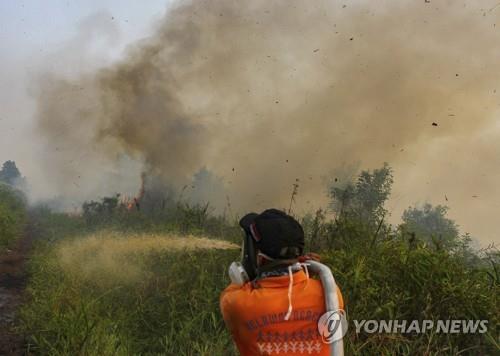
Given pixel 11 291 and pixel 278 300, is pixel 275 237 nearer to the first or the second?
pixel 278 300

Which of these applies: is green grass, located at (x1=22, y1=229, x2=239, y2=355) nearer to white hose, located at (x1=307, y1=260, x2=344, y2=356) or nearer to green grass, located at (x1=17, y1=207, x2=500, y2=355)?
green grass, located at (x1=17, y1=207, x2=500, y2=355)

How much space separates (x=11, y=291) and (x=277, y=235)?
638cm

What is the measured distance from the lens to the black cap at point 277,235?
6.20 ft

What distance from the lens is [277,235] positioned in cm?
189

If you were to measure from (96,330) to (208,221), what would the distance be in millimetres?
4674

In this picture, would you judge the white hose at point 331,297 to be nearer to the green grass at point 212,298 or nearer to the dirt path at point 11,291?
the green grass at point 212,298

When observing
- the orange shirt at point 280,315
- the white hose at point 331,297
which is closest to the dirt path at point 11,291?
the orange shirt at point 280,315

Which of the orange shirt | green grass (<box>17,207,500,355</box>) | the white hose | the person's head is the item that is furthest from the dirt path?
the white hose

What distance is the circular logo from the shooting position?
183cm

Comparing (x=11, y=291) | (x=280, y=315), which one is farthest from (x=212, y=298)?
(x=11, y=291)

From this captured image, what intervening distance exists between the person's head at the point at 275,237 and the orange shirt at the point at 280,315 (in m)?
0.10

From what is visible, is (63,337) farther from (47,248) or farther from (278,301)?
(47,248)

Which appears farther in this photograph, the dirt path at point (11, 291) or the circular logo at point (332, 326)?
the dirt path at point (11, 291)

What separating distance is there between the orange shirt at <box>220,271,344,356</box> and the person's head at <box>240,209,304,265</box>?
0.33ft
